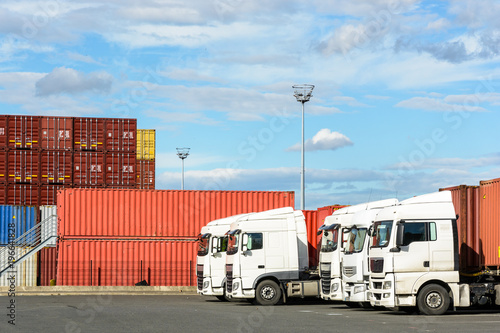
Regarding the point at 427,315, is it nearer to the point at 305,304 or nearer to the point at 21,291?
the point at 305,304

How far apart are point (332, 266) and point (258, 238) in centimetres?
273

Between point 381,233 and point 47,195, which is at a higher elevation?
point 47,195

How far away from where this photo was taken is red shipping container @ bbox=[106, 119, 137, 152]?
133 feet

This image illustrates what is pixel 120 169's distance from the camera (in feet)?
133

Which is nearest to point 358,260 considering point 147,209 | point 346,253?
point 346,253

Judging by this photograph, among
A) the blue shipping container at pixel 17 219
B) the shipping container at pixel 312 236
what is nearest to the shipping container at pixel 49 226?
the blue shipping container at pixel 17 219

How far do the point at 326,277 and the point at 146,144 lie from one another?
33198mm

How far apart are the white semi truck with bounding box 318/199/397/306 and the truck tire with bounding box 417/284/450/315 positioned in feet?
6.58

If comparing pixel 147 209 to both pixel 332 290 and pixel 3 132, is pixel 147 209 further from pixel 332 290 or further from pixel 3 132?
pixel 332 290

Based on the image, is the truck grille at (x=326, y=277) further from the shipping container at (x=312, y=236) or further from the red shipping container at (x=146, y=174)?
the red shipping container at (x=146, y=174)

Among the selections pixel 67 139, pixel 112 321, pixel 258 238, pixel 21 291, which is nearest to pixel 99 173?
pixel 67 139

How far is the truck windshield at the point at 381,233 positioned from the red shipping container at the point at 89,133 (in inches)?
916

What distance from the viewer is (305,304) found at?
2573 centimetres

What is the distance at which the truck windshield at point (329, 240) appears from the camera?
23.1m
